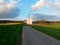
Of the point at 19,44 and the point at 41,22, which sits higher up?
the point at 19,44

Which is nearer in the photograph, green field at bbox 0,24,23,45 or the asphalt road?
green field at bbox 0,24,23,45

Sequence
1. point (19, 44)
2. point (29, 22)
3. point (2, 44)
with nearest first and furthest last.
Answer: point (2, 44) → point (19, 44) → point (29, 22)

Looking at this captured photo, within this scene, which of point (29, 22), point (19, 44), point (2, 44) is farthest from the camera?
point (29, 22)

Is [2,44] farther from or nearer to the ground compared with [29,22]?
farther from the ground

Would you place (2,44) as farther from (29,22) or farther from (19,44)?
(29,22)

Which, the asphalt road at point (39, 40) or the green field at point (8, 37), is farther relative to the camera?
the asphalt road at point (39, 40)

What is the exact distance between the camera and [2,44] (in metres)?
13.5

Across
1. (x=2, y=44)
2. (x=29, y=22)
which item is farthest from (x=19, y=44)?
(x=29, y=22)

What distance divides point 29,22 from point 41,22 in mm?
8017

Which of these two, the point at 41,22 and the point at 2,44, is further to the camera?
the point at 41,22

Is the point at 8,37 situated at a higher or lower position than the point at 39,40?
higher

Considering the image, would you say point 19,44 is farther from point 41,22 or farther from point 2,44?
point 41,22

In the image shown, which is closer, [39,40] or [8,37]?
[39,40]

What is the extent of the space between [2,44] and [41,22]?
12384 cm
